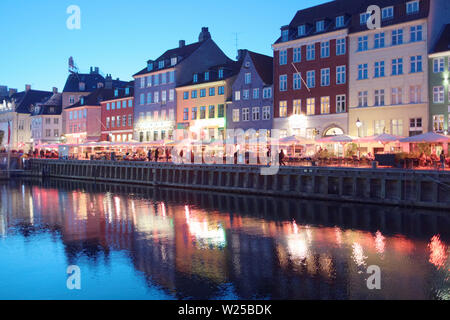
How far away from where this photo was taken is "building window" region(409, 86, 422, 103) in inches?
1694

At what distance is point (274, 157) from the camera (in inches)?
1570

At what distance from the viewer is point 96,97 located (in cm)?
8919

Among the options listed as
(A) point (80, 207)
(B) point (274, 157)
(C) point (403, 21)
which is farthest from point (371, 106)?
(A) point (80, 207)

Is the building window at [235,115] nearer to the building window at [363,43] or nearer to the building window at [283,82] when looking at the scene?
the building window at [283,82]

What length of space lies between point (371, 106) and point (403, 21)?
8.06m

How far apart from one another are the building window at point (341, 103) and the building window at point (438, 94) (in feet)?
28.1

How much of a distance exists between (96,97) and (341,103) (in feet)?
178

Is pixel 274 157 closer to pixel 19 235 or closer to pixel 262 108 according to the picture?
pixel 262 108

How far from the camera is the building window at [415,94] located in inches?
1694

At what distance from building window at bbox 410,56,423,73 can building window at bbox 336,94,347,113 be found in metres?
7.11

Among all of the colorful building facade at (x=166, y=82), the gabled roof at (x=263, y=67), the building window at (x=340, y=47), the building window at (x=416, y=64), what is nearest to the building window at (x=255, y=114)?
the gabled roof at (x=263, y=67)

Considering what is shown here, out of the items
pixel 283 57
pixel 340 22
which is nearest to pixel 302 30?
pixel 283 57

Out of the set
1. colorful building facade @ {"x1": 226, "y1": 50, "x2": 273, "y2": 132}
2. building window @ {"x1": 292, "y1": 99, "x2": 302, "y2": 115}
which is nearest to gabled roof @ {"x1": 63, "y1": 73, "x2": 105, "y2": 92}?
colorful building facade @ {"x1": 226, "y1": 50, "x2": 273, "y2": 132}
